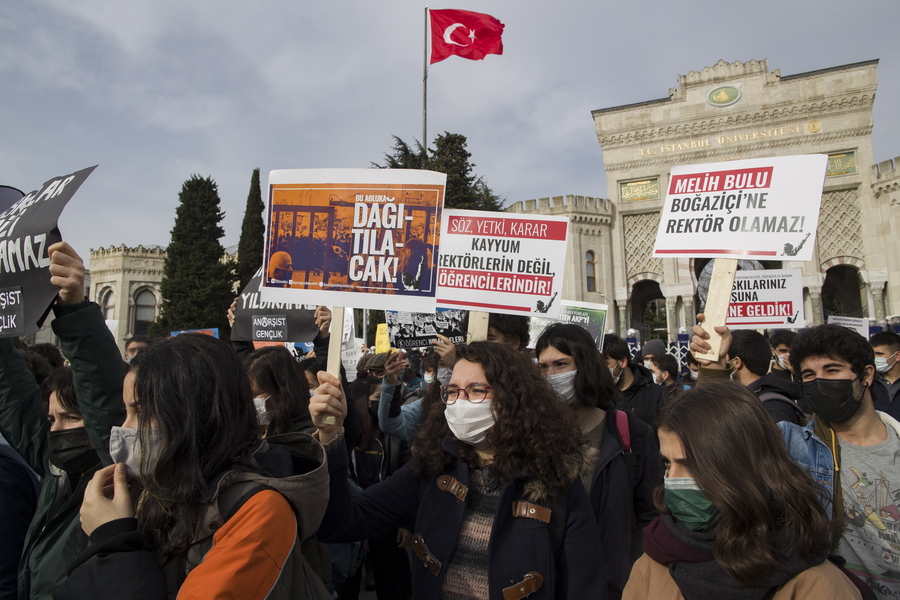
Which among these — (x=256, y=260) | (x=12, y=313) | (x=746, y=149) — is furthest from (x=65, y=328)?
(x=256, y=260)

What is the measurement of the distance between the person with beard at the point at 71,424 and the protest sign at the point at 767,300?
283 inches

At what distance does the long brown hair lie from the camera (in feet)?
5.47

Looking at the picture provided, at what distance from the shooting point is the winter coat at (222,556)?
151 centimetres

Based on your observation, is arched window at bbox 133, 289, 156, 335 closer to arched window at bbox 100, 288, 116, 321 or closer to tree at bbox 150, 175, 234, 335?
arched window at bbox 100, 288, 116, 321

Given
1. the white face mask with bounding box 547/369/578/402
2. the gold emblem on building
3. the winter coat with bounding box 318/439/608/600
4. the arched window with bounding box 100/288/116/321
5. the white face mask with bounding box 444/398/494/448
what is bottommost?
the winter coat with bounding box 318/439/608/600

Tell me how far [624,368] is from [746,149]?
88.5ft

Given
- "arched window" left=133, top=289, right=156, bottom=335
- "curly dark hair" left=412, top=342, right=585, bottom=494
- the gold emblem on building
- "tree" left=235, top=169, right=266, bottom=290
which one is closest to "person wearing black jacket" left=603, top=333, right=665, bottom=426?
"curly dark hair" left=412, top=342, right=585, bottom=494

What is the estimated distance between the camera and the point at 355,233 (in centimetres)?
296

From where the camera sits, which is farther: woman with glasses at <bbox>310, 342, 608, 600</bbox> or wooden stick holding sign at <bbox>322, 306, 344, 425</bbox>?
wooden stick holding sign at <bbox>322, 306, 344, 425</bbox>

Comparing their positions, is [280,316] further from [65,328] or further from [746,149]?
[746,149]

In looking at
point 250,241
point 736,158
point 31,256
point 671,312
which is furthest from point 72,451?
point 250,241

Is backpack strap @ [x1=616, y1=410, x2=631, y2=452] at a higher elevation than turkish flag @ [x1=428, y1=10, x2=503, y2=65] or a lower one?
lower

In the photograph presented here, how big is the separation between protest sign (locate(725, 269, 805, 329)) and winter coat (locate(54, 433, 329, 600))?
7.07 meters

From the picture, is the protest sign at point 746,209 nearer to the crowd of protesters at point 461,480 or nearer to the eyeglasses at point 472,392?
the crowd of protesters at point 461,480
